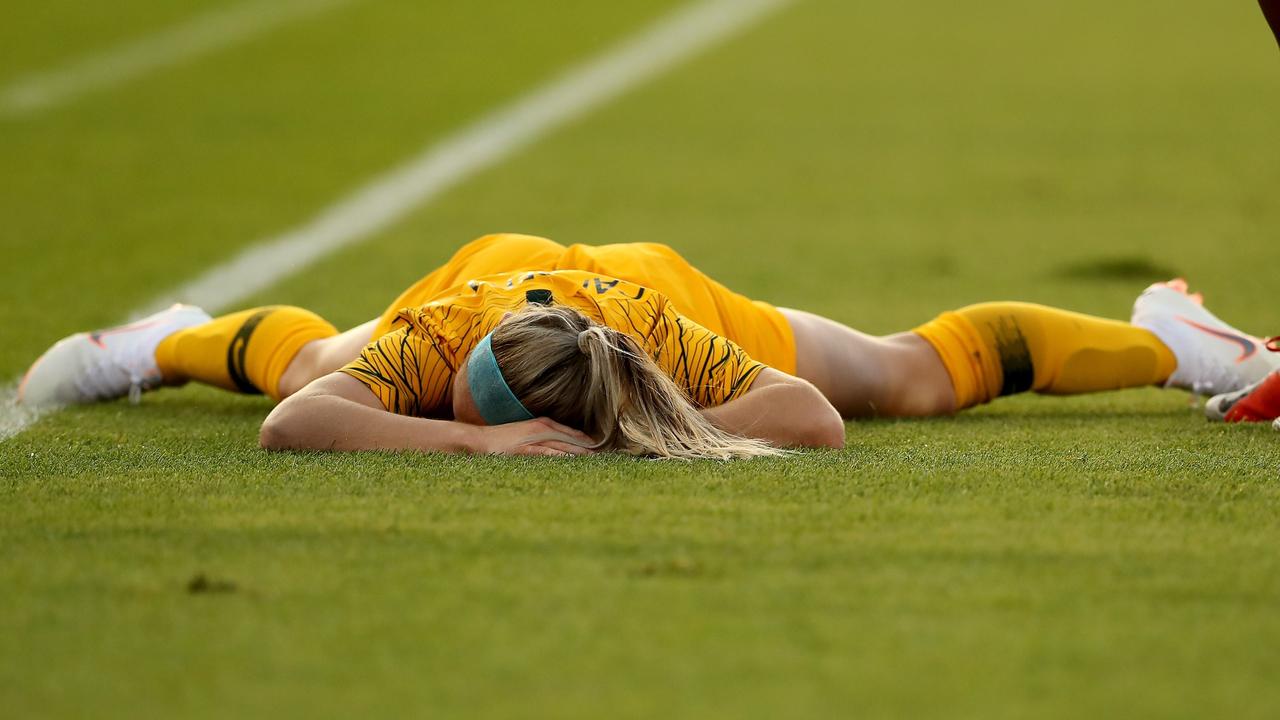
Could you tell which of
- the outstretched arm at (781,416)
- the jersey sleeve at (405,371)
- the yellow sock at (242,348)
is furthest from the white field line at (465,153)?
the outstretched arm at (781,416)

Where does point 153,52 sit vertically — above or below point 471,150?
above

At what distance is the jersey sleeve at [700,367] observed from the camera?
3.14 m

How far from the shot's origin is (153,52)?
1178 cm

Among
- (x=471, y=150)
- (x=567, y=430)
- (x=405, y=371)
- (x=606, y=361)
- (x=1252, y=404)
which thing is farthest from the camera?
(x=471, y=150)

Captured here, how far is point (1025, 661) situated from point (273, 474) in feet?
4.61

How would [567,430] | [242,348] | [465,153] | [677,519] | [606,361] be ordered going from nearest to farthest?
1. [677,519]
2. [606,361]
3. [567,430]
4. [242,348]
5. [465,153]

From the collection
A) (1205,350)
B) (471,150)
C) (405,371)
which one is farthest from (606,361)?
(471,150)

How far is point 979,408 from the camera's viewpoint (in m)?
3.91

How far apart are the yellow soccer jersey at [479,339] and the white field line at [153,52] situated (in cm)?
693

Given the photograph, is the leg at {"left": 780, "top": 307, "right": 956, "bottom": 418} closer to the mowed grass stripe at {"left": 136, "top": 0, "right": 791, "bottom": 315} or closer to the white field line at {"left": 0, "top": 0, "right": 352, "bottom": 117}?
the mowed grass stripe at {"left": 136, "top": 0, "right": 791, "bottom": 315}

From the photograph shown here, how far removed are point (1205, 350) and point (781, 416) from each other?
1264mm

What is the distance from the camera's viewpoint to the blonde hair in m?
2.94

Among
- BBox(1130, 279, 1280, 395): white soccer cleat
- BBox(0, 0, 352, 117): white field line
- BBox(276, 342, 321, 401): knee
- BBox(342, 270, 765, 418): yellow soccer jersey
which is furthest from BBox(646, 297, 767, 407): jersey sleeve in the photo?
BBox(0, 0, 352, 117): white field line

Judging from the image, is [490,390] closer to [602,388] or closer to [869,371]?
[602,388]
